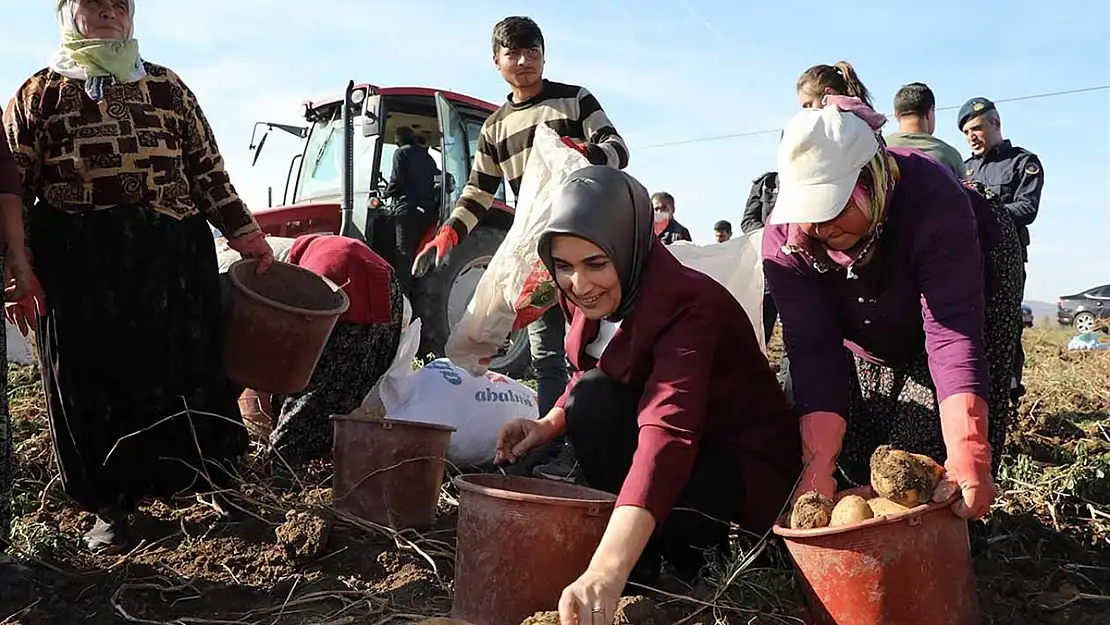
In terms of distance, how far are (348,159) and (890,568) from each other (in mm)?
5662

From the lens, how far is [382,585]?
2.54m

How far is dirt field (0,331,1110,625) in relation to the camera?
7.57 feet

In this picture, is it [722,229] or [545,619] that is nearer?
[545,619]

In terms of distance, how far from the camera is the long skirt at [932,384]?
103 inches

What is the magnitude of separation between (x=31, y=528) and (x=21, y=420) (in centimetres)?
188

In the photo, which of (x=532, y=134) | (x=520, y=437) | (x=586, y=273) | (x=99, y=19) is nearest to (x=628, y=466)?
(x=520, y=437)

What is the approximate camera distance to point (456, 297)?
7195 millimetres

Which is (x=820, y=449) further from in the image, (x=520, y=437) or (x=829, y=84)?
(x=829, y=84)

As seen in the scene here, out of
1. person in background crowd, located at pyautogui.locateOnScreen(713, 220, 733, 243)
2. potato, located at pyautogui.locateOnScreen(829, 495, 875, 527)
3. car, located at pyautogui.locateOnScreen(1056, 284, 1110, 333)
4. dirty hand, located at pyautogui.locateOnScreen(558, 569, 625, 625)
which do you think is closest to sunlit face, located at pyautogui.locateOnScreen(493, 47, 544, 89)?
potato, located at pyautogui.locateOnScreen(829, 495, 875, 527)

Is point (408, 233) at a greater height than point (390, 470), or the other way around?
point (408, 233)

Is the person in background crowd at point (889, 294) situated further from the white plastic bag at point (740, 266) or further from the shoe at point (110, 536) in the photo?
the shoe at point (110, 536)

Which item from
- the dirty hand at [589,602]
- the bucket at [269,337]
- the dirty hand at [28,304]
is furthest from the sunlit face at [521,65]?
the dirty hand at [589,602]

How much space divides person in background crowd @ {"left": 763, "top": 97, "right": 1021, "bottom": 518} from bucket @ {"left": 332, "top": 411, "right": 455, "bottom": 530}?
1160mm

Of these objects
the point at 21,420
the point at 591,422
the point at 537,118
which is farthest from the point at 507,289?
the point at 21,420
